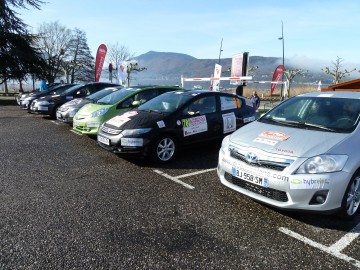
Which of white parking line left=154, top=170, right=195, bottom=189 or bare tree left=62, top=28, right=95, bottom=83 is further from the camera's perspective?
bare tree left=62, top=28, right=95, bottom=83

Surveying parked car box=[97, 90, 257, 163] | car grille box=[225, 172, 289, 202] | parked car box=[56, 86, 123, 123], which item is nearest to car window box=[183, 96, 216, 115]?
parked car box=[97, 90, 257, 163]

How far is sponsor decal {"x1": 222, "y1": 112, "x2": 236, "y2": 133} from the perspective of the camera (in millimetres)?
6562

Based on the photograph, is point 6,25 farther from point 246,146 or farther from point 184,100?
point 246,146

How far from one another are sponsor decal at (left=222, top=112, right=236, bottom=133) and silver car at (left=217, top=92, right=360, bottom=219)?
2.24m

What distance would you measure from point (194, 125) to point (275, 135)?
2411mm

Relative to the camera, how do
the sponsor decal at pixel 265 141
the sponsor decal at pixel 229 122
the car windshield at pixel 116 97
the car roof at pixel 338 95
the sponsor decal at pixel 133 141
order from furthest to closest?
the car windshield at pixel 116 97 → the sponsor decal at pixel 229 122 → the sponsor decal at pixel 133 141 → the car roof at pixel 338 95 → the sponsor decal at pixel 265 141

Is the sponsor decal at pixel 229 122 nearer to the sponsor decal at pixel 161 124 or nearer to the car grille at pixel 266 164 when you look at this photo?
the sponsor decal at pixel 161 124

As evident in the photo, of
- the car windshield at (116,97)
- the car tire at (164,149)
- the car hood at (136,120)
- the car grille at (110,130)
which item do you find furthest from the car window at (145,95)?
the car tire at (164,149)

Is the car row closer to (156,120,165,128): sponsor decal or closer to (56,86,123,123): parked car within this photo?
(156,120,165,128): sponsor decal

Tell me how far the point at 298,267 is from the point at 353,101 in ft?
8.94

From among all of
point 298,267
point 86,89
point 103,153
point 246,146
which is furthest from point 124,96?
point 298,267

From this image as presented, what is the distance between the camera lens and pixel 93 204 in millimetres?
3955

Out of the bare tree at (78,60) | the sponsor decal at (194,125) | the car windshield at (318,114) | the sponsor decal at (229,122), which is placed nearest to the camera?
the car windshield at (318,114)

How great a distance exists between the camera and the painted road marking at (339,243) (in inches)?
113
